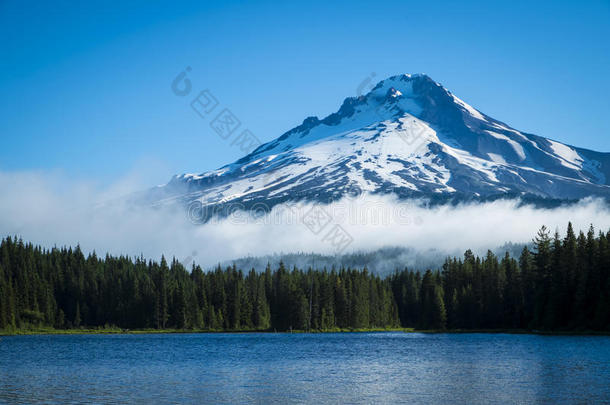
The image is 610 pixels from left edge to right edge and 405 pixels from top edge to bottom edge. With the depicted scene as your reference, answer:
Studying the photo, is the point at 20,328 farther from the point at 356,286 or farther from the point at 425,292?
the point at 425,292

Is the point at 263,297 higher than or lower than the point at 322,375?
higher

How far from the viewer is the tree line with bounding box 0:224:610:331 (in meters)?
147

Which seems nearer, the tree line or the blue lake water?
the blue lake water

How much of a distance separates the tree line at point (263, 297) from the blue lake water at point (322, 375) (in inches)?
1967

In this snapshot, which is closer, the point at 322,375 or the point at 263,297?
the point at 322,375

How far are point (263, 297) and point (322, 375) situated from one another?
127 metres

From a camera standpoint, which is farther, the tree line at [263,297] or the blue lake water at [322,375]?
the tree line at [263,297]

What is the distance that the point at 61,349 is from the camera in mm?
102688

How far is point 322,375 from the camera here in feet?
207

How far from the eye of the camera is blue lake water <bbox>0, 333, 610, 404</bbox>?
158ft

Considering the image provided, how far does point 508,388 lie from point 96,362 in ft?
159

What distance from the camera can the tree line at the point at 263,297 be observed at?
147000 millimetres

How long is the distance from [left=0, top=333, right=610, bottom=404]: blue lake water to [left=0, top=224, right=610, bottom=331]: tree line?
50.0m

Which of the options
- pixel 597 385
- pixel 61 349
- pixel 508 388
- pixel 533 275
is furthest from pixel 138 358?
pixel 533 275
